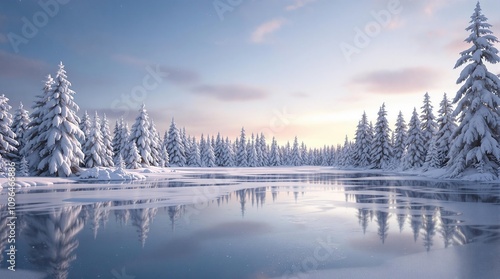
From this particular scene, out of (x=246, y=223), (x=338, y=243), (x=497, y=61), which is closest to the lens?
(x=338, y=243)

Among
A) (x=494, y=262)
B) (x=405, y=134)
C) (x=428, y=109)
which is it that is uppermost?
(x=428, y=109)

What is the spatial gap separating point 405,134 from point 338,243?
64250mm

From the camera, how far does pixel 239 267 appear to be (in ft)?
21.0

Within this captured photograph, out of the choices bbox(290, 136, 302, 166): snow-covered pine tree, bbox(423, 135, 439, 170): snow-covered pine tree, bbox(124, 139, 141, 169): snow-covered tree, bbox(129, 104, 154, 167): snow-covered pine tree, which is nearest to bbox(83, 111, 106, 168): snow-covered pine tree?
bbox(124, 139, 141, 169): snow-covered tree

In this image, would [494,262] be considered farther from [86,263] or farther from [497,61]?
[497,61]

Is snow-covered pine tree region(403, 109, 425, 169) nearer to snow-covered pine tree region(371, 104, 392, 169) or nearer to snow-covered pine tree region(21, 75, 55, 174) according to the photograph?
snow-covered pine tree region(371, 104, 392, 169)

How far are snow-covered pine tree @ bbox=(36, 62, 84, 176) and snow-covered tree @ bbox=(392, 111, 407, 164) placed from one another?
58.5 meters

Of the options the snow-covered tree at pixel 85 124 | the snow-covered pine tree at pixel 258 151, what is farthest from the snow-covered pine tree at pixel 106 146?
the snow-covered pine tree at pixel 258 151

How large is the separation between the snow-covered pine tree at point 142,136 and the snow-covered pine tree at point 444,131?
47424mm

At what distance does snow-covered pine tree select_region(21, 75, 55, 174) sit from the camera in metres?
33.7

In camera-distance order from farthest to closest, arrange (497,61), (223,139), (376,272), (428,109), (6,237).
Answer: (223,139), (428,109), (497,61), (6,237), (376,272)

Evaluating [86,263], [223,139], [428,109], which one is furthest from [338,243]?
[223,139]

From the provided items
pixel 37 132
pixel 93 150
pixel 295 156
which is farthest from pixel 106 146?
pixel 295 156

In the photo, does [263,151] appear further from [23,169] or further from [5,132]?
[23,169]
